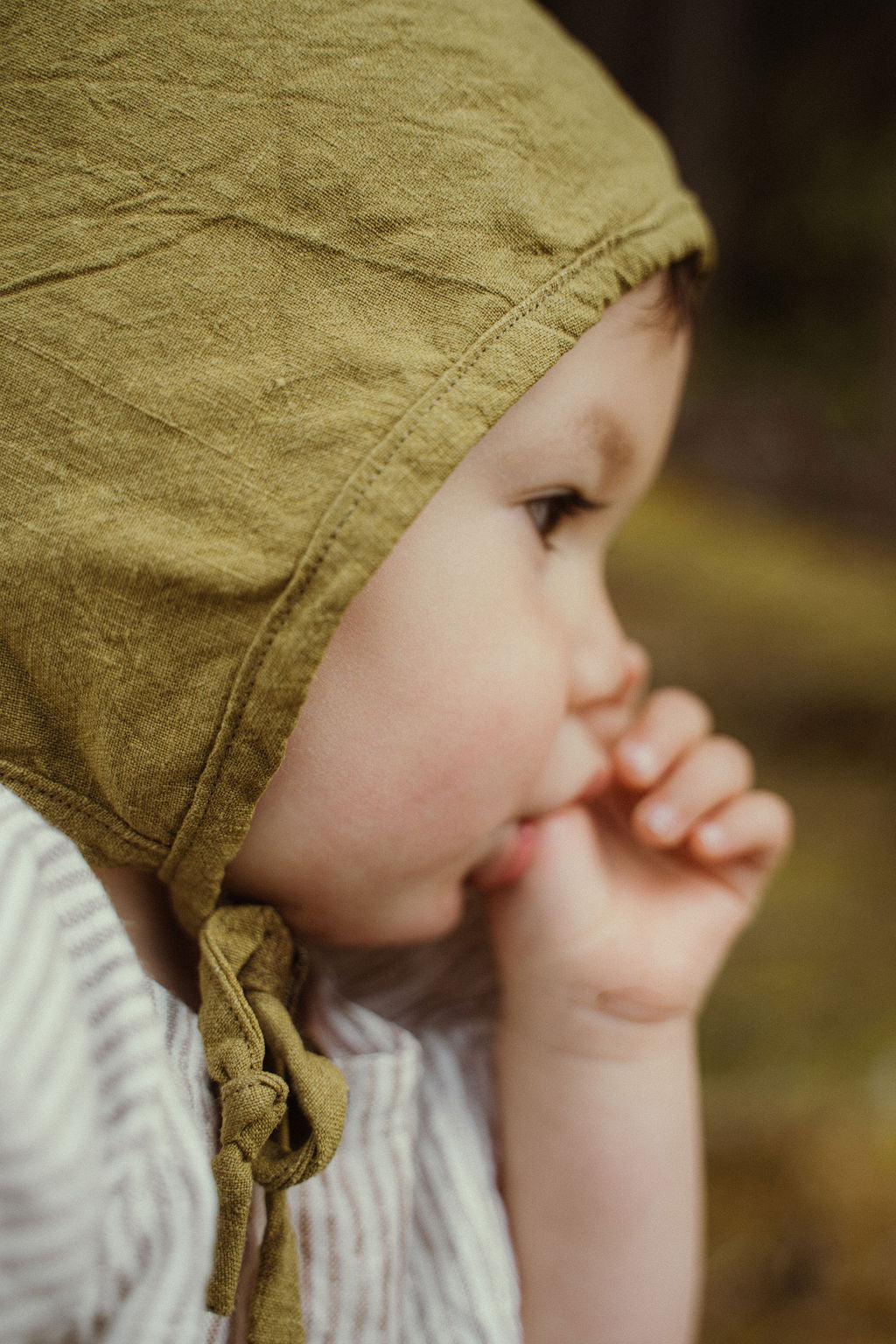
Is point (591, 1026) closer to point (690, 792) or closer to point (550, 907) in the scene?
point (550, 907)

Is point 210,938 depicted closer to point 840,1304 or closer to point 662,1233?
point 662,1233

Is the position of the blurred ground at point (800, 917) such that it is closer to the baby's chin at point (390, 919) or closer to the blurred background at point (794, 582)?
the blurred background at point (794, 582)

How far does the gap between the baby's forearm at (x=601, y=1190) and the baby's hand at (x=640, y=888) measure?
3 cm

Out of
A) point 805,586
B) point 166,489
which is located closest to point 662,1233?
point 166,489

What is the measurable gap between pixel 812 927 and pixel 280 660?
157cm

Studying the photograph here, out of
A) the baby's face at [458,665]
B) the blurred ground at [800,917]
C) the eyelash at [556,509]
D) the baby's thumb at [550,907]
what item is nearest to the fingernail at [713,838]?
the baby's thumb at [550,907]

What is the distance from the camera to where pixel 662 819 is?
42.0 inches

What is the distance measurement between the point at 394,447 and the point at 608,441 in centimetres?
20

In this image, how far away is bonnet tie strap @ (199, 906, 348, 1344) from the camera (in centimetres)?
65

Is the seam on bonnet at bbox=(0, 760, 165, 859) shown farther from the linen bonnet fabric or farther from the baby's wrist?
the baby's wrist

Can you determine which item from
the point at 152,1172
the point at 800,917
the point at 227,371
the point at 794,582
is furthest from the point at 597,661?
the point at 794,582

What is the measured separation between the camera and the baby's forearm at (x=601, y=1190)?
38.3 inches

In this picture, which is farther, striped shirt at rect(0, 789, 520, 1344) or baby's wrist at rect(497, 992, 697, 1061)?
baby's wrist at rect(497, 992, 697, 1061)

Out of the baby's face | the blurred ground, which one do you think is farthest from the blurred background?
the baby's face
